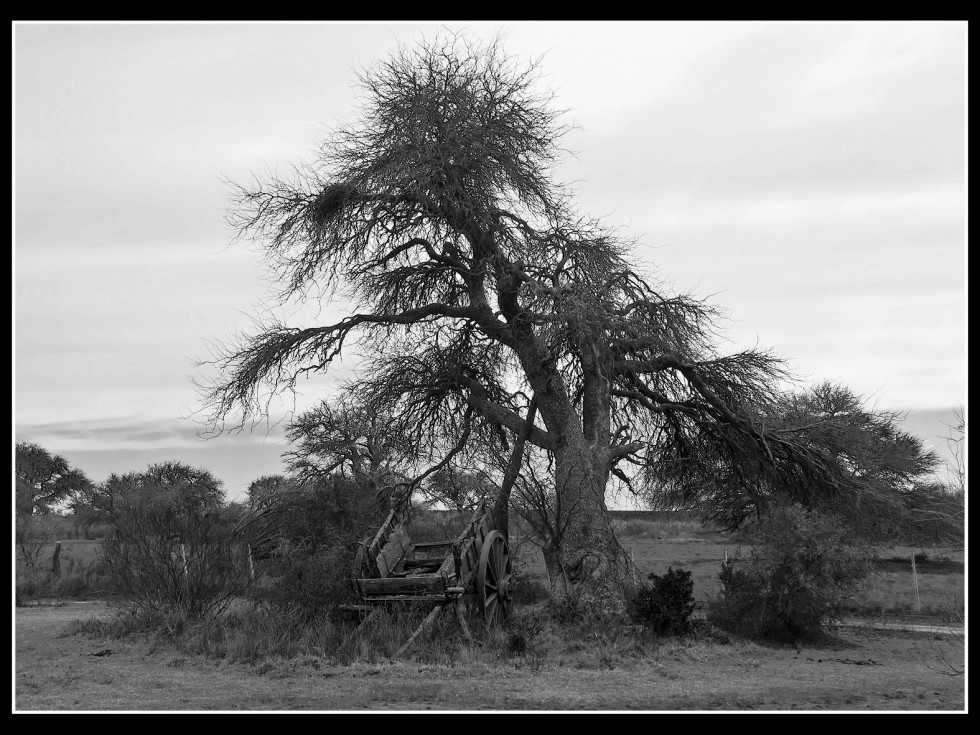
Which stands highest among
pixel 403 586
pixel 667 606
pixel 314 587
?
pixel 403 586

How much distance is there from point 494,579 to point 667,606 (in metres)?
3.38

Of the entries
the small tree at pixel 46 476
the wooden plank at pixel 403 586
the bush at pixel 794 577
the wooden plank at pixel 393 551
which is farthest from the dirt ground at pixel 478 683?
the small tree at pixel 46 476

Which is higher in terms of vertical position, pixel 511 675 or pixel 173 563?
pixel 173 563

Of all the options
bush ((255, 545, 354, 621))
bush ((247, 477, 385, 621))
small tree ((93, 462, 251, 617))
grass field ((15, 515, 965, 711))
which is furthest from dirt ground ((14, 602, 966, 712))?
bush ((247, 477, 385, 621))

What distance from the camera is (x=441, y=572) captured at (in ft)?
44.2

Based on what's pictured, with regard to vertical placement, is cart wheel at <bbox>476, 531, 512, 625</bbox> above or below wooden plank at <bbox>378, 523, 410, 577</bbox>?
below

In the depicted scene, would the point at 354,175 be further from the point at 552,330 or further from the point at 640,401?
the point at 640,401

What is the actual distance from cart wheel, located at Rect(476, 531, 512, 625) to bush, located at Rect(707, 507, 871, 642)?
4766mm

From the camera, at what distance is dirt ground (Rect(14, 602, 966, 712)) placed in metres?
9.50

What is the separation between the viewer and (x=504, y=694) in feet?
32.9

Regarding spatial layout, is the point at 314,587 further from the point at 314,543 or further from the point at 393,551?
the point at 314,543

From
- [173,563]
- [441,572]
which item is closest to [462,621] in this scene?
[441,572]

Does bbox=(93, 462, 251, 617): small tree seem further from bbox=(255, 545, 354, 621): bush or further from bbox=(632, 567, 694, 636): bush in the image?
bbox=(632, 567, 694, 636): bush

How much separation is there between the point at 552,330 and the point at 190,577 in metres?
7.91
